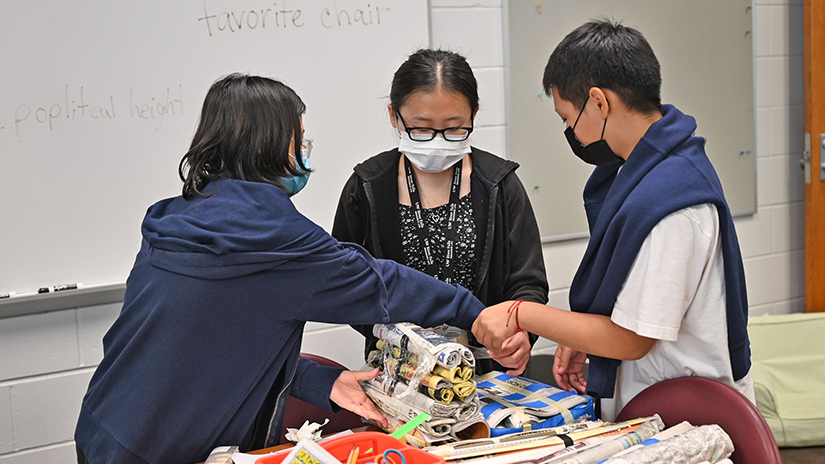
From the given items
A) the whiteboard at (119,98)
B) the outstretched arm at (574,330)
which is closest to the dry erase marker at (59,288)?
the whiteboard at (119,98)

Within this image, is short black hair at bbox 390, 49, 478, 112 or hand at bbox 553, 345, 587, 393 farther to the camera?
short black hair at bbox 390, 49, 478, 112

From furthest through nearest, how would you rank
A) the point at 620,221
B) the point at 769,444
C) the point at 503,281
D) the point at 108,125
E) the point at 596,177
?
1. the point at 108,125
2. the point at 503,281
3. the point at 596,177
4. the point at 620,221
5. the point at 769,444

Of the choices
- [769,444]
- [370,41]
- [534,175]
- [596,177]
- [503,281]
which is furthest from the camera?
[534,175]

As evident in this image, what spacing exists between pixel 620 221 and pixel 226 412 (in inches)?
30.3

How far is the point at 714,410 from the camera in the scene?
109 cm

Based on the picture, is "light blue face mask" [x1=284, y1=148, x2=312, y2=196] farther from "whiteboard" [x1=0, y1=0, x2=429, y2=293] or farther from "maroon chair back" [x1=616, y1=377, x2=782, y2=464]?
"whiteboard" [x1=0, y1=0, x2=429, y2=293]

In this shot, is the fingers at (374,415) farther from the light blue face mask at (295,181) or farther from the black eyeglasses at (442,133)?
the black eyeglasses at (442,133)

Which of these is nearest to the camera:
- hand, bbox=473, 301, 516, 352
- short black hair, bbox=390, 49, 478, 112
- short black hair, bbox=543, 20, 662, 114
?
short black hair, bbox=543, 20, 662, 114

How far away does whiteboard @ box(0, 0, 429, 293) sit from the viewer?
6.27ft

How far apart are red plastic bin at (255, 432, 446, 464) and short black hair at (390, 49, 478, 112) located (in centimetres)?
91

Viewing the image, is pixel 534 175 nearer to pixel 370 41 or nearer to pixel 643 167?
pixel 370 41

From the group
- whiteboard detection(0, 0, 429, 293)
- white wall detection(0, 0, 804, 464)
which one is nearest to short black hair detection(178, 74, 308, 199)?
whiteboard detection(0, 0, 429, 293)

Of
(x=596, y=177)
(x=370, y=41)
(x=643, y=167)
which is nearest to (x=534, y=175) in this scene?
(x=370, y=41)

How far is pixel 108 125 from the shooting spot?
201 centimetres
